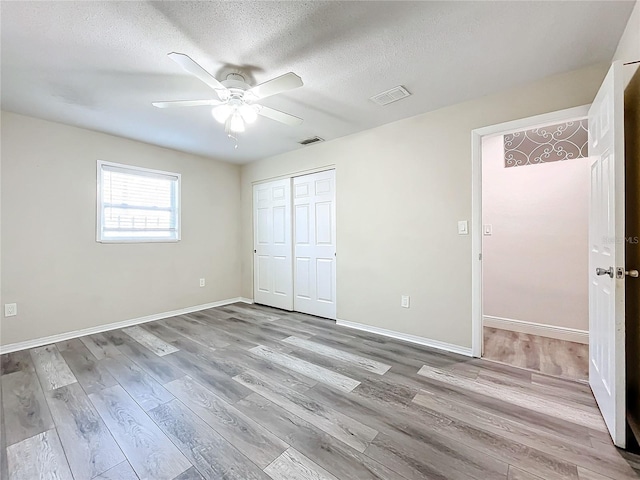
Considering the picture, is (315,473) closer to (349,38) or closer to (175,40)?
(349,38)

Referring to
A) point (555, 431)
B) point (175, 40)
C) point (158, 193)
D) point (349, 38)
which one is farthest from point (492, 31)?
point (158, 193)

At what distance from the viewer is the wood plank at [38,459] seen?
129cm

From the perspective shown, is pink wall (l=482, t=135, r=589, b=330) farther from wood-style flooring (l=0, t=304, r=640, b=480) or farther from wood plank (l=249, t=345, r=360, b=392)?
wood plank (l=249, t=345, r=360, b=392)

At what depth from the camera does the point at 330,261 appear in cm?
380

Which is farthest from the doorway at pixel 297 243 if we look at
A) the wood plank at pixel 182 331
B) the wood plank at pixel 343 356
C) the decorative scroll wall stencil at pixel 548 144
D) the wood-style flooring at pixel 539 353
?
the decorative scroll wall stencil at pixel 548 144

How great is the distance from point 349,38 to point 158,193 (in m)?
3.38

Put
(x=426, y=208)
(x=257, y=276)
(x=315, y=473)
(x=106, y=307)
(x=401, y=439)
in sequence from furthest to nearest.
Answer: (x=257, y=276) → (x=106, y=307) → (x=426, y=208) → (x=401, y=439) → (x=315, y=473)

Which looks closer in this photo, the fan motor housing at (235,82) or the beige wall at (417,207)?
the fan motor housing at (235,82)

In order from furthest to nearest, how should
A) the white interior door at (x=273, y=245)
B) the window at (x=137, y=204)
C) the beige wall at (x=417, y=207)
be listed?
1. the white interior door at (x=273, y=245)
2. the window at (x=137, y=204)
3. the beige wall at (x=417, y=207)

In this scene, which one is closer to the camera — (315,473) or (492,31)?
(315,473)

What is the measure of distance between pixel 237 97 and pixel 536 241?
3578mm

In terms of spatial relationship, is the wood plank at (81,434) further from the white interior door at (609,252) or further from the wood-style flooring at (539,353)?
the wood-style flooring at (539,353)

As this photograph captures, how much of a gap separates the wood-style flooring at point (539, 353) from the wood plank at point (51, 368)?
3.64 m

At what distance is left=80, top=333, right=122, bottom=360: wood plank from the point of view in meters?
2.65
